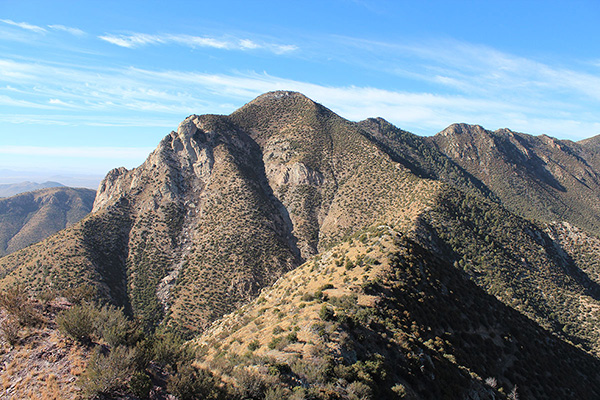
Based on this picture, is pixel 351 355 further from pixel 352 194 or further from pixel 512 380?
pixel 352 194

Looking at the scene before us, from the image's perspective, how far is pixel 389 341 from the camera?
2419cm

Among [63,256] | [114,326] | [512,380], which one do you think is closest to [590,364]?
[512,380]

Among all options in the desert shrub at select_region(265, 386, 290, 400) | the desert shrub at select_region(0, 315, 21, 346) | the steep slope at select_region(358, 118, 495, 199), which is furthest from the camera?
the steep slope at select_region(358, 118, 495, 199)

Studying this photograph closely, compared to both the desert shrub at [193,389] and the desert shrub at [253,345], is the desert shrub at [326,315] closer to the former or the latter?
the desert shrub at [253,345]

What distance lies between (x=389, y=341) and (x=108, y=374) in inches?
768

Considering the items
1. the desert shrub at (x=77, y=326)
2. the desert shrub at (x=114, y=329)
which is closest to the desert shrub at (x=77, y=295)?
the desert shrub at (x=77, y=326)

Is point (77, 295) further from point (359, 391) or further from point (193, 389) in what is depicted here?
point (359, 391)

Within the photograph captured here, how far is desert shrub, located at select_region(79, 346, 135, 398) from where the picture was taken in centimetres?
1334

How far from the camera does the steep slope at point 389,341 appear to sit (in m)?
19.1

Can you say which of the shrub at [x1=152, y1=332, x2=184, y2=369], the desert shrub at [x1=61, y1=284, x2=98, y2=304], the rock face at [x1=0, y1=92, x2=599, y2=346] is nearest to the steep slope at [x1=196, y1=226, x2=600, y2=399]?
the shrub at [x1=152, y1=332, x2=184, y2=369]

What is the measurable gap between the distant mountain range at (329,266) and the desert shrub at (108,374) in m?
3.97

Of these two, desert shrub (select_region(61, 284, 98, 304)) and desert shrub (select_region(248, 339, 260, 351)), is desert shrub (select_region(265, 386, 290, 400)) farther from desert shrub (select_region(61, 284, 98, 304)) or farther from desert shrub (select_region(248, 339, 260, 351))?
desert shrub (select_region(61, 284, 98, 304))

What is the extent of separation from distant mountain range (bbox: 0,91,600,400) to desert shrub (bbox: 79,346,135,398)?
3972mm

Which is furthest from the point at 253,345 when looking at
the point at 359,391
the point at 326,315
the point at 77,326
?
the point at 77,326
